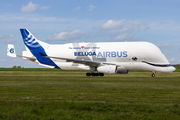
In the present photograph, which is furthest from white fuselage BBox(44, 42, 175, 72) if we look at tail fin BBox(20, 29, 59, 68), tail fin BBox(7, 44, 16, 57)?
tail fin BBox(7, 44, 16, 57)

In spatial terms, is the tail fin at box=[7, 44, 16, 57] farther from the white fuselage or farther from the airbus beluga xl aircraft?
the white fuselage

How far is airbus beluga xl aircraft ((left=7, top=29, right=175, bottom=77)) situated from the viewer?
3856 centimetres

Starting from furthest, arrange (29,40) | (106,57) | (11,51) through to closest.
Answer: (29,40) → (11,51) → (106,57)

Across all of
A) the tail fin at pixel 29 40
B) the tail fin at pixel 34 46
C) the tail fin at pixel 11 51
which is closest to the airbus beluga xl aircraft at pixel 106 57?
the tail fin at pixel 34 46

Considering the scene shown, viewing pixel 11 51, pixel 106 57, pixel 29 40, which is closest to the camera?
pixel 106 57

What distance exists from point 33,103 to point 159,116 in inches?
230

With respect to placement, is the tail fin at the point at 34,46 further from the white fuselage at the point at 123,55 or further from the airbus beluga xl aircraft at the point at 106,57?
the white fuselage at the point at 123,55

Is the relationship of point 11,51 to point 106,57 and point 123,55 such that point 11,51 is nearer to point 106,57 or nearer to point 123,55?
point 106,57

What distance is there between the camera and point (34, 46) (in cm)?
4662

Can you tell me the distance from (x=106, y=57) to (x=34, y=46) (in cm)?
1470

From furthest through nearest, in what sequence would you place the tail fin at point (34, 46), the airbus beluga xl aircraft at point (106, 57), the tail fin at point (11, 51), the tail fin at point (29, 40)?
the tail fin at point (29, 40) < the tail fin at point (11, 51) < the tail fin at point (34, 46) < the airbus beluga xl aircraft at point (106, 57)

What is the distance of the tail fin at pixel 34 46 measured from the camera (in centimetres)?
4484

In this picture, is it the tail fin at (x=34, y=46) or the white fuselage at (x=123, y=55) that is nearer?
the white fuselage at (x=123, y=55)

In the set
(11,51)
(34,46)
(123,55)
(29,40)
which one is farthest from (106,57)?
(11,51)
